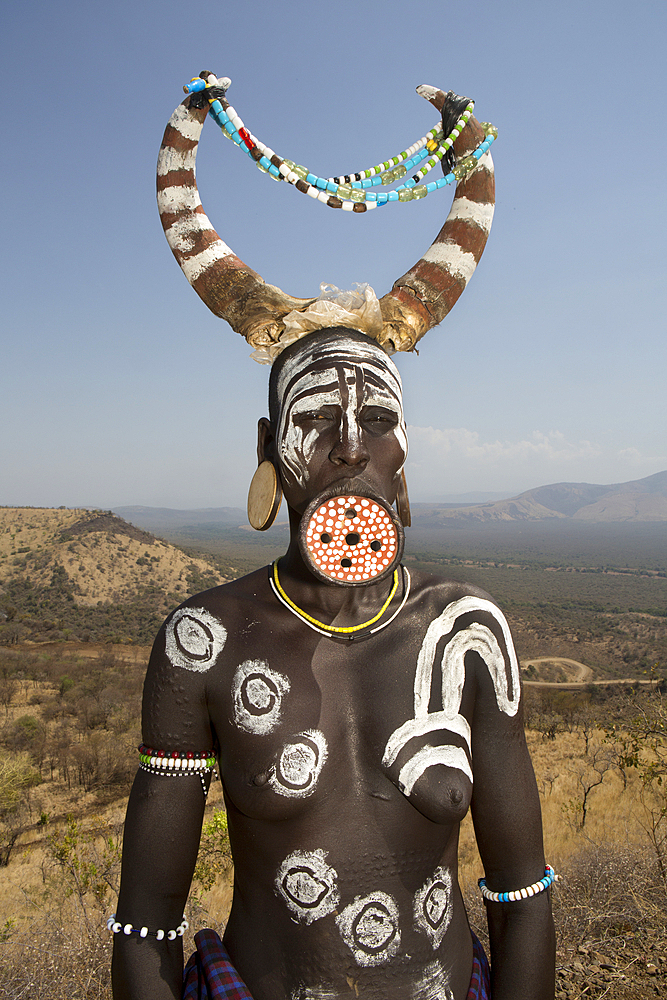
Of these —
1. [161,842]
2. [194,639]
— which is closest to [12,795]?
[161,842]

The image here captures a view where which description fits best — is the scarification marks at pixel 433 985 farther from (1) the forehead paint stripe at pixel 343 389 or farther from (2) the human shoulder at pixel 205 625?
(1) the forehead paint stripe at pixel 343 389

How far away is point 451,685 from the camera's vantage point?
6.80ft

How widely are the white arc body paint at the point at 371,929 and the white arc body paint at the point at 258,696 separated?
2.01ft

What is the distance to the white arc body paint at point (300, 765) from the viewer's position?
6.16 ft

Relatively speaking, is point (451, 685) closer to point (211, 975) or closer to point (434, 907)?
point (434, 907)

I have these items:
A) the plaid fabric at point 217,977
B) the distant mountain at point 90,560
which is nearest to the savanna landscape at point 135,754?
the distant mountain at point 90,560

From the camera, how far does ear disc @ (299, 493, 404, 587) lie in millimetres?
1907

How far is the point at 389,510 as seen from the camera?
6.34 ft

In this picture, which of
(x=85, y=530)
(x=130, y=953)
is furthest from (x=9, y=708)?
(x=85, y=530)

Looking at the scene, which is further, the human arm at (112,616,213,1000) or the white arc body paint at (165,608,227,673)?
the white arc body paint at (165,608,227,673)

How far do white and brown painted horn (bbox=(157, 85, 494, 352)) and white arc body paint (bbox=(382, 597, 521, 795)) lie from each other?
44.1 inches

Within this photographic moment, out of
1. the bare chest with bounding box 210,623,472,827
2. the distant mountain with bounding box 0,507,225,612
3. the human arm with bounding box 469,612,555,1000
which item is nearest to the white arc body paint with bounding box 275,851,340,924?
the bare chest with bounding box 210,623,472,827

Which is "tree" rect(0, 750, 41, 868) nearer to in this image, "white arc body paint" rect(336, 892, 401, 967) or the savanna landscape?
the savanna landscape

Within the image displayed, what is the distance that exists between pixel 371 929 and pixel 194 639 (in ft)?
3.51
